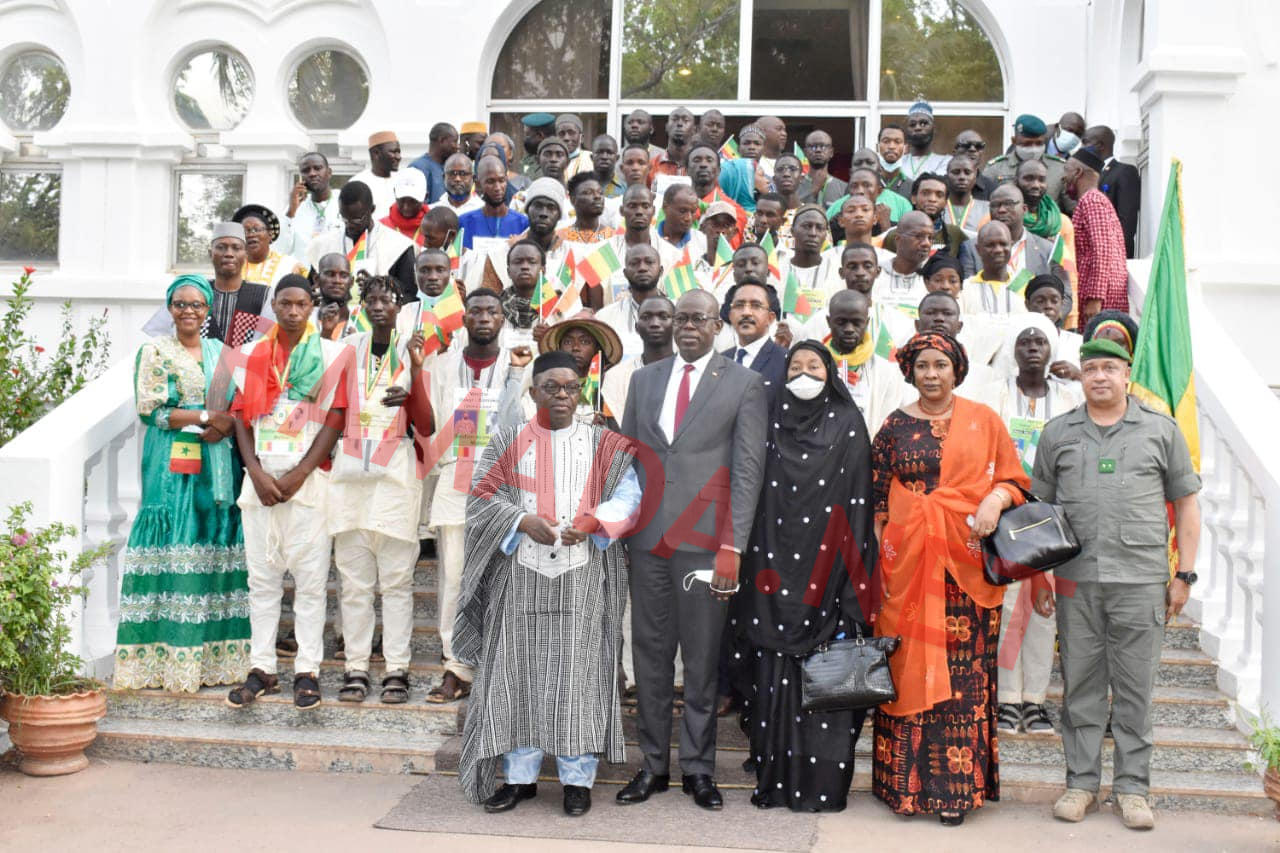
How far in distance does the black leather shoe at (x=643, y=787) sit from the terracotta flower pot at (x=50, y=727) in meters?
2.61

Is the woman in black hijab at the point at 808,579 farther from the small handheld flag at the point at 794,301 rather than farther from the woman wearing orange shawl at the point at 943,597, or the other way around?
the small handheld flag at the point at 794,301

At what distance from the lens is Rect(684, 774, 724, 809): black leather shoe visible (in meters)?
6.07

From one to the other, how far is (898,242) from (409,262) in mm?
3205

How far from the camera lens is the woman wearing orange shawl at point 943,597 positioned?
5.98 metres

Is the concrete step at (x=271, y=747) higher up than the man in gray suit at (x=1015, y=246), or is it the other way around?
the man in gray suit at (x=1015, y=246)

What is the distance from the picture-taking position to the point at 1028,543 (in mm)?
5758

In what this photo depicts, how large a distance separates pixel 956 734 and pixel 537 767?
1871 millimetres

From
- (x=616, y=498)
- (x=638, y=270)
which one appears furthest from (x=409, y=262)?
(x=616, y=498)

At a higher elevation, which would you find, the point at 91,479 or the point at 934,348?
the point at 934,348

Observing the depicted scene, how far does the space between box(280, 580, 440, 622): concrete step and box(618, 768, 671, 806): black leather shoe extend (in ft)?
6.61

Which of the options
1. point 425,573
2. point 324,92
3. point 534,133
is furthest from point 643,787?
point 324,92

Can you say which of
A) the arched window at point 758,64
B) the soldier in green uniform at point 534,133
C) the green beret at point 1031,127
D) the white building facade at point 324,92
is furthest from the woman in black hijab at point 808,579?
the arched window at point 758,64

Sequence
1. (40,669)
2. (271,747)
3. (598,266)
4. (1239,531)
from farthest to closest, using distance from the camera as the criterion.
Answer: (598,266) < (1239,531) < (271,747) < (40,669)

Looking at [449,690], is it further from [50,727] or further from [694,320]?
[694,320]
